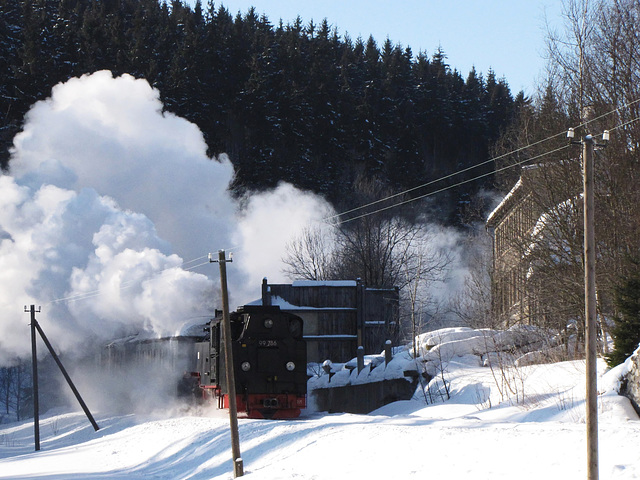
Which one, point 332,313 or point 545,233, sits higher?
point 545,233

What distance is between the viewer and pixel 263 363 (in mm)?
23250

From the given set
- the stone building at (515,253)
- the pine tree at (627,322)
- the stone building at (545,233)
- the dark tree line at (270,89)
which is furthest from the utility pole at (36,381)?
the dark tree line at (270,89)

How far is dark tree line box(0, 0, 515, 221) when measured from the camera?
6400cm

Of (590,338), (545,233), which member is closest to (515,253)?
(545,233)

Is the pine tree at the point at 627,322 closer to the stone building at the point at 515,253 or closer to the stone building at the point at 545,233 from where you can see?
the stone building at the point at 545,233

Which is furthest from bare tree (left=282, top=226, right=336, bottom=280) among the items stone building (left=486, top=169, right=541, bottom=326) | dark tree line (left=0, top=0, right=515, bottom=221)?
stone building (left=486, top=169, right=541, bottom=326)

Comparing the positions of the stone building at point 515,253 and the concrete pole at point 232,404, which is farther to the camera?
the stone building at point 515,253

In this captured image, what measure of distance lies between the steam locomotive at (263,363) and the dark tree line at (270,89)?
3627 cm

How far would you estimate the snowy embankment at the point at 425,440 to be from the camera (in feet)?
40.3

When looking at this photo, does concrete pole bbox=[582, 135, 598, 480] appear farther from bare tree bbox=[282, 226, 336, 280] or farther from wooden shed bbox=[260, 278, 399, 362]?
bare tree bbox=[282, 226, 336, 280]

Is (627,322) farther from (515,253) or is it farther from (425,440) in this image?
(515,253)

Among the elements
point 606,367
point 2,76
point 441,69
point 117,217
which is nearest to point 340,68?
point 441,69

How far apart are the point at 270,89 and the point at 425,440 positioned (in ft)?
198

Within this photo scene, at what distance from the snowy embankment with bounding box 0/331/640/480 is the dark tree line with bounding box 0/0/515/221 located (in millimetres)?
36828
